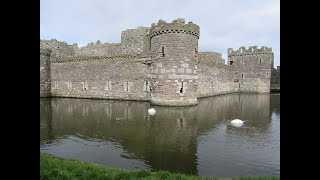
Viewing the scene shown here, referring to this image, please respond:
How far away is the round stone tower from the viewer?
67.6ft

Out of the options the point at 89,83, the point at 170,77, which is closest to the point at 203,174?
the point at 170,77

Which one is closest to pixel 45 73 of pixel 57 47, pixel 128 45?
pixel 57 47

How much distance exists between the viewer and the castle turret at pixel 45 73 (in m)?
30.3

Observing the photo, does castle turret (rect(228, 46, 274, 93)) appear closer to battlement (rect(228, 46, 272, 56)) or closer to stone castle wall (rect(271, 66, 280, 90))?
battlement (rect(228, 46, 272, 56))

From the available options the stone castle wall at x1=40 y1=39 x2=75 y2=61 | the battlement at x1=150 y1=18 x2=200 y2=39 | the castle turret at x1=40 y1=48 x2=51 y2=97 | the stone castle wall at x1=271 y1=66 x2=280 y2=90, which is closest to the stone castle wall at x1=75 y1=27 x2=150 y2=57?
the stone castle wall at x1=40 y1=39 x2=75 y2=61

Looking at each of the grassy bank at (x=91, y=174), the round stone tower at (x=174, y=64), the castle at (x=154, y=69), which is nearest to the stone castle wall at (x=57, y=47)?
the castle at (x=154, y=69)

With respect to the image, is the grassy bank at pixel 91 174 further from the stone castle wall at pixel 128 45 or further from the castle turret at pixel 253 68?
the castle turret at pixel 253 68

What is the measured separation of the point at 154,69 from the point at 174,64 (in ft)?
6.26

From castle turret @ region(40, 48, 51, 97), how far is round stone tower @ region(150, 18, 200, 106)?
15.6 meters

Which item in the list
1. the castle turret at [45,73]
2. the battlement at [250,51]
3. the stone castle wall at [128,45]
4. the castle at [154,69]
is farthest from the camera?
the battlement at [250,51]

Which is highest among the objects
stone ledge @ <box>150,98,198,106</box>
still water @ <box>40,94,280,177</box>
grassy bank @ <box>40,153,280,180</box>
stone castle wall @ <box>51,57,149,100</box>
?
stone castle wall @ <box>51,57,149,100</box>
